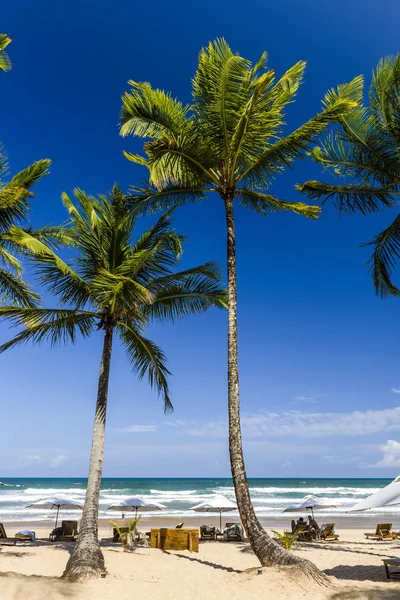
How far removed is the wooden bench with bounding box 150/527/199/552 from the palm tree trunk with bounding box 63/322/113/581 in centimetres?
375

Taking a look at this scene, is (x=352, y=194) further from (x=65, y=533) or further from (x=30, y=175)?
(x=65, y=533)

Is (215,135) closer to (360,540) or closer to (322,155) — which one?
(322,155)

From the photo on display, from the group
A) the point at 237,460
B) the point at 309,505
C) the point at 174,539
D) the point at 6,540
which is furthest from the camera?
the point at 309,505

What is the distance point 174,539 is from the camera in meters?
13.6

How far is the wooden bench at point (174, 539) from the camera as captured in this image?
1352 cm

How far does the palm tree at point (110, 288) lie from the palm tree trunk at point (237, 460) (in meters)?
1.67

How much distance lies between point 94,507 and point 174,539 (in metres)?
4.31

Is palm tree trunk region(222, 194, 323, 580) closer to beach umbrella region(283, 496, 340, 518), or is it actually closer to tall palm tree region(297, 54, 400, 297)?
tall palm tree region(297, 54, 400, 297)

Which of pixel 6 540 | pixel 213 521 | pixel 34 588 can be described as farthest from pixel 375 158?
pixel 213 521

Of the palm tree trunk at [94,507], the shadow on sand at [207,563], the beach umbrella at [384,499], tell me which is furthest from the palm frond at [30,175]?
the beach umbrella at [384,499]

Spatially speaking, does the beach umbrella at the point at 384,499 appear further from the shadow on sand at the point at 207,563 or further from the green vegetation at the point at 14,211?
the green vegetation at the point at 14,211

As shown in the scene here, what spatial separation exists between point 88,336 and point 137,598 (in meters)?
6.86

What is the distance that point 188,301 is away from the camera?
12.9m

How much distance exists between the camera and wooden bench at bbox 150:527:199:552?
13523mm
